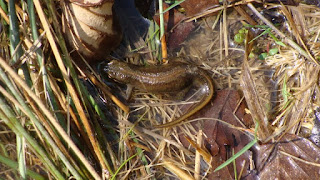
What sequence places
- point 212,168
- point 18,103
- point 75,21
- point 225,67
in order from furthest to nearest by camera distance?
point 225,67
point 212,168
point 75,21
point 18,103

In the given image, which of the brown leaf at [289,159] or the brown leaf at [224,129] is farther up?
the brown leaf at [224,129]

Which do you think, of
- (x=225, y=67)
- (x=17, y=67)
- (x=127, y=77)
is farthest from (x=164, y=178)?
(x=17, y=67)

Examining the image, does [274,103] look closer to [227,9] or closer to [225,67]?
[225,67]

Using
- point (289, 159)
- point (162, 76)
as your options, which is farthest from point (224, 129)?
point (162, 76)

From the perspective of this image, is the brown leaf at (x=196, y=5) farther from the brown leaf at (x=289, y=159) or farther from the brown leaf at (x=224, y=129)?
the brown leaf at (x=289, y=159)

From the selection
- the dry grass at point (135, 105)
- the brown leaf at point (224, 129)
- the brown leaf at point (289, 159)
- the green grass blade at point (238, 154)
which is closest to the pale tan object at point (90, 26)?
the dry grass at point (135, 105)

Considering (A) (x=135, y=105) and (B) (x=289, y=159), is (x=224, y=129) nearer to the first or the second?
(B) (x=289, y=159)
